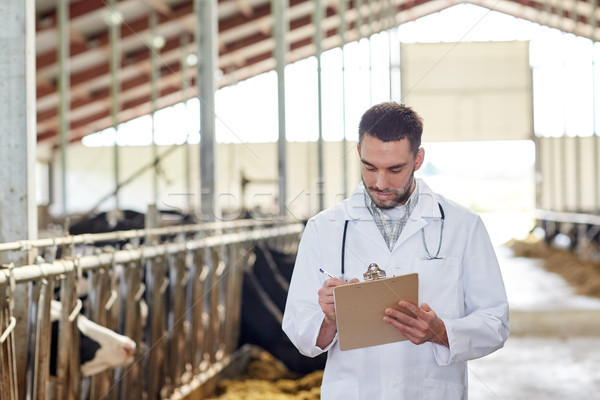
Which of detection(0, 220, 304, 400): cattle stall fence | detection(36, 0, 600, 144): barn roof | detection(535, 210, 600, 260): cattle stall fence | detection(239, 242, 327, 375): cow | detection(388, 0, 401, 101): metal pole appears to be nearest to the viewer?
detection(0, 220, 304, 400): cattle stall fence

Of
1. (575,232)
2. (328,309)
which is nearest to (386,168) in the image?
(328,309)

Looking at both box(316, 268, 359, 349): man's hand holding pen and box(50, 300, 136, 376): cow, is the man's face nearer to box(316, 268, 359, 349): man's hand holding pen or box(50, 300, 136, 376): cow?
box(316, 268, 359, 349): man's hand holding pen

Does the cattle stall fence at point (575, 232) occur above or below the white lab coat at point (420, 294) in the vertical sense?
below

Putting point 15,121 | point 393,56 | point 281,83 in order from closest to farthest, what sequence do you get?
point 15,121, point 281,83, point 393,56

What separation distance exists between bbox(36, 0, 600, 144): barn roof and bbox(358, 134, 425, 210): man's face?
10.2 m

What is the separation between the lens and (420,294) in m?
1.98

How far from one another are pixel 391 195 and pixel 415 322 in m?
0.32

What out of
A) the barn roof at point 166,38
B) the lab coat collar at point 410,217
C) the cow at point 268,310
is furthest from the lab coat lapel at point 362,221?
the barn roof at point 166,38

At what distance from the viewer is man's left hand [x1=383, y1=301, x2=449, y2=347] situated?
6.02ft

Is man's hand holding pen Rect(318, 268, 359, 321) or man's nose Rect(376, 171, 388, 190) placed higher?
man's nose Rect(376, 171, 388, 190)

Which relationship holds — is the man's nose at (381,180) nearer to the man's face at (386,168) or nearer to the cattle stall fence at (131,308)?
the man's face at (386,168)

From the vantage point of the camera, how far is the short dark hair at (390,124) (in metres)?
1.95

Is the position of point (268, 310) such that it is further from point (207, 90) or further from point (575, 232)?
point (575, 232)

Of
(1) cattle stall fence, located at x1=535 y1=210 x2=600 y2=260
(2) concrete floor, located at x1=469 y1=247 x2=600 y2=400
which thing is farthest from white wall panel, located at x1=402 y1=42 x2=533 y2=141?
(2) concrete floor, located at x1=469 y1=247 x2=600 y2=400
